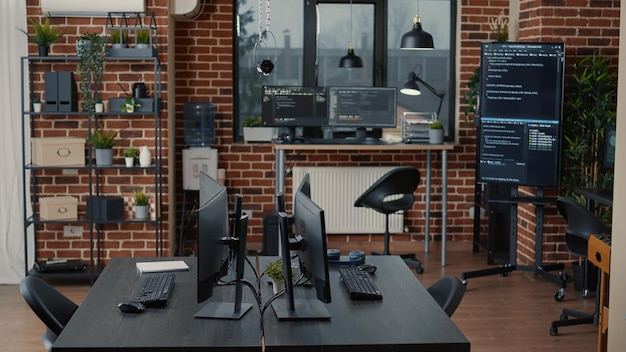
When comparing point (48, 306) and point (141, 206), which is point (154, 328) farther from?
point (141, 206)

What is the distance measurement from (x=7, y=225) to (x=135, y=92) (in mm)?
1451

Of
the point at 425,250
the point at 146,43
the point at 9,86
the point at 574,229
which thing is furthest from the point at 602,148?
the point at 9,86

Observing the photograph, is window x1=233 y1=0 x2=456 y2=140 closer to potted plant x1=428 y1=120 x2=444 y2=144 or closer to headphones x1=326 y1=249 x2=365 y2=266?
potted plant x1=428 y1=120 x2=444 y2=144

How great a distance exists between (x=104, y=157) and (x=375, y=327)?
4077mm

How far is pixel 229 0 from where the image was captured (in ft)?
27.8

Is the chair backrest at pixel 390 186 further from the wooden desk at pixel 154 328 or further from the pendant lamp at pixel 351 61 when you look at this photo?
the wooden desk at pixel 154 328

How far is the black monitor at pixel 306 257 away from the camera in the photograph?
3635 mm

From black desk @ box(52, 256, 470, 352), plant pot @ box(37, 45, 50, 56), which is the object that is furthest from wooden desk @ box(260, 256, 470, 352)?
plant pot @ box(37, 45, 50, 56)

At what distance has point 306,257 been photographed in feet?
12.6

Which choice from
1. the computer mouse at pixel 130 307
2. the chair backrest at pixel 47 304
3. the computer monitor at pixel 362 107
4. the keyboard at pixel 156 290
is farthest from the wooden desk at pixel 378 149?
the computer mouse at pixel 130 307

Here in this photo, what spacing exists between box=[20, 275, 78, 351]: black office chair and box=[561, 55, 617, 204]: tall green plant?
4375 millimetres

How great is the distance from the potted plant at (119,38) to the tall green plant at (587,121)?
11.4ft

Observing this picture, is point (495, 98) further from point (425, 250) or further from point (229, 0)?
point (229, 0)

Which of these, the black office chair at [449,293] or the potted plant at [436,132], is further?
the potted plant at [436,132]
